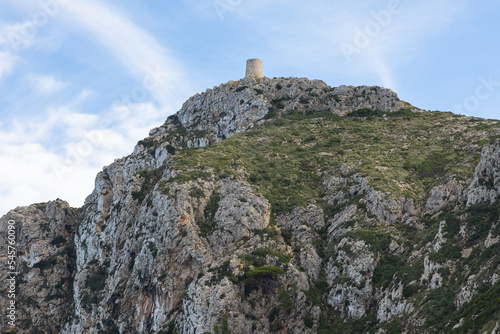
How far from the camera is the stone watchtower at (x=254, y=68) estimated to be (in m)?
129

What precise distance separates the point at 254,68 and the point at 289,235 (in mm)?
73452

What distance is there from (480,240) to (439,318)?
11.5 m

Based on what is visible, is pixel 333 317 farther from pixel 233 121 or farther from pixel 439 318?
pixel 233 121

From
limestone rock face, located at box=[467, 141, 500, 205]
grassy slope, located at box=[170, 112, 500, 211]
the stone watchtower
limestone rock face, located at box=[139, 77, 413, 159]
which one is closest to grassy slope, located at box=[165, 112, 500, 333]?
grassy slope, located at box=[170, 112, 500, 211]

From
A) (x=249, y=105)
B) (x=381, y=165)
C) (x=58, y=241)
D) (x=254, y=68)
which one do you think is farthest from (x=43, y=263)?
(x=254, y=68)

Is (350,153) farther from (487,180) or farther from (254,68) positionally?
(254,68)

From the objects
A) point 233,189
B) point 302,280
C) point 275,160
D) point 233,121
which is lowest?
point 302,280

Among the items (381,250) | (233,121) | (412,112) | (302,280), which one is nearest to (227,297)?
(302,280)

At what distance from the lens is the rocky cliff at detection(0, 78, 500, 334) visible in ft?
165

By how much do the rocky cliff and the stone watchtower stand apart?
23242 millimetres

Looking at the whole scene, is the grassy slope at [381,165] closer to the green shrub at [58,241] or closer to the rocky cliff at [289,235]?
the rocky cliff at [289,235]

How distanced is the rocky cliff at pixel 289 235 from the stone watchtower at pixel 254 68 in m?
23.2

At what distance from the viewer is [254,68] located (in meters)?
130

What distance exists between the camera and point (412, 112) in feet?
350
